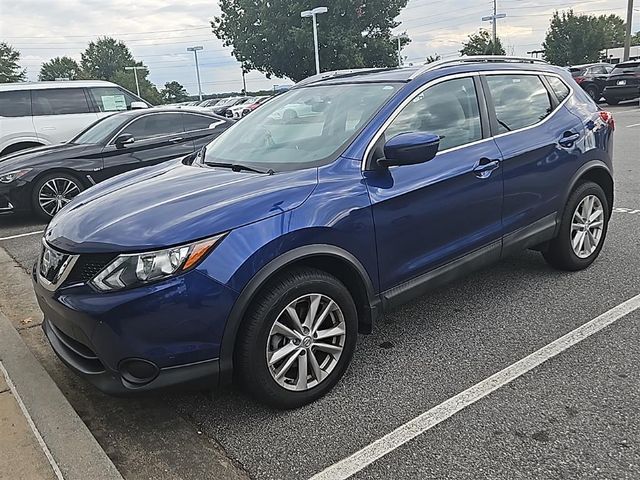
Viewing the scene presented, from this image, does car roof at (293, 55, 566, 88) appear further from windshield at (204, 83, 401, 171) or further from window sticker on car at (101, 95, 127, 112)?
window sticker on car at (101, 95, 127, 112)

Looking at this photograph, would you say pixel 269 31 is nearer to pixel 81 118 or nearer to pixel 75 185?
pixel 81 118

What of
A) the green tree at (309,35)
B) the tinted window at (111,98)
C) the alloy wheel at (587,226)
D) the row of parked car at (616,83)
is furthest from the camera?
the green tree at (309,35)

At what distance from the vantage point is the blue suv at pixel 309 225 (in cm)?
259

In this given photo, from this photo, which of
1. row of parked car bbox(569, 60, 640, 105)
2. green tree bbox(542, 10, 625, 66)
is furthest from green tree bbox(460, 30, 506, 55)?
row of parked car bbox(569, 60, 640, 105)

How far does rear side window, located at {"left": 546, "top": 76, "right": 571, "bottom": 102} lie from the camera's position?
4527 mm

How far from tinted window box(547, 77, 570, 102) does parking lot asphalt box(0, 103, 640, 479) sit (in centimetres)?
155

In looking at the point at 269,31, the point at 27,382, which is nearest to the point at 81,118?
the point at 27,382

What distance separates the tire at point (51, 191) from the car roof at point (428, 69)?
15.0 ft

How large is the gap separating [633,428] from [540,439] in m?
0.44

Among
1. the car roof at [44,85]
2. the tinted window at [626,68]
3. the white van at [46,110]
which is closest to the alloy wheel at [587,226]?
the white van at [46,110]

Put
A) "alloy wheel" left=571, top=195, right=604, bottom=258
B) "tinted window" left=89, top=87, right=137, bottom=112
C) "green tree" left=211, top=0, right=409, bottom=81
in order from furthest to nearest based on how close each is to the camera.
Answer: "green tree" left=211, top=0, right=409, bottom=81
"tinted window" left=89, top=87, right=137, bottom=112
"alloy wheel" left=571, top=195, right=604, bottom=258

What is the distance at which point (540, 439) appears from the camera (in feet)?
8.61

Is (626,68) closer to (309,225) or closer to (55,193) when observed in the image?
(55,193)

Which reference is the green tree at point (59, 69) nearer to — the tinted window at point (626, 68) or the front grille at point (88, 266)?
the tinted window at point (626, 68)
